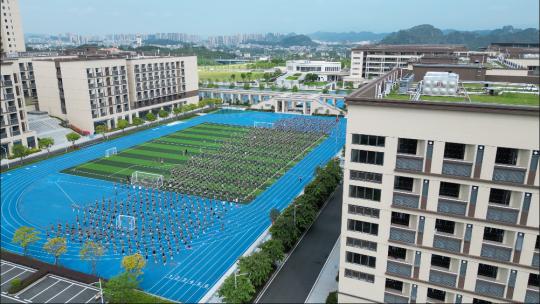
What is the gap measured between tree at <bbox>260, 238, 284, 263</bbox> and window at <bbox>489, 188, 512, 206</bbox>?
38.5ft

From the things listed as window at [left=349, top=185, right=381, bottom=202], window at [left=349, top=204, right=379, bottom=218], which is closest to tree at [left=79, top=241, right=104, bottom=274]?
window at [left=349, top=204, right=379, bottom=218]

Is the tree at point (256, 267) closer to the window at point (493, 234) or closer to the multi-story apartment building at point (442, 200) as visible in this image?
the multi-story apartment building at point (442, 200)

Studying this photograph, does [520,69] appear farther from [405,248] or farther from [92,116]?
[92,116]

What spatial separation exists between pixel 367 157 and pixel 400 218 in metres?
2.77

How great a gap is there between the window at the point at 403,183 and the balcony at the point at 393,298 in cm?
457

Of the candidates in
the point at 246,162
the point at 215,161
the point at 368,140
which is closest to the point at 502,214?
the point at 368,140

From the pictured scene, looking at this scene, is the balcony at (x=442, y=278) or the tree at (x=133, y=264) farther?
the tree at (x=133, y=264)

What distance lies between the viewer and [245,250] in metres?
24.9

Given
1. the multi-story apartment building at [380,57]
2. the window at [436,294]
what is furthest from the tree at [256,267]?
the multi-story apartment building at [380,57]

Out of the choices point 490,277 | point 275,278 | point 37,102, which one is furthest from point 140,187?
point 37,102

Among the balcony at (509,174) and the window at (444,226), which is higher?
the balcony at (509,174)

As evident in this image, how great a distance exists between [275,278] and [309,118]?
44517mm

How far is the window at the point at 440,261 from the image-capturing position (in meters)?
14.7

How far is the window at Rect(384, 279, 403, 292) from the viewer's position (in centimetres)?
1586
